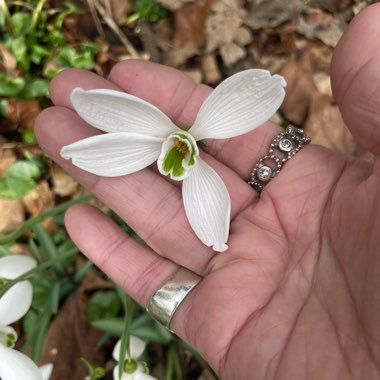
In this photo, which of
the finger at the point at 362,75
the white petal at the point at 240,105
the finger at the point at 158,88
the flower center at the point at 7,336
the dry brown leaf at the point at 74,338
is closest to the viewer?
the finger at the point at 362,75

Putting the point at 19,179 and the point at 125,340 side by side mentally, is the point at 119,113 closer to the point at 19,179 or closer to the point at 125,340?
the point at 125,340

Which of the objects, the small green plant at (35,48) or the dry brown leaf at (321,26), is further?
the dry brown leaf at (321,26)

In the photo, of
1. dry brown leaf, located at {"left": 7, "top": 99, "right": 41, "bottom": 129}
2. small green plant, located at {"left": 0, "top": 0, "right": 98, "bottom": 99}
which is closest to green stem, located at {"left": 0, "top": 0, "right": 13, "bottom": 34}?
small green plant, located at {"left": 0, "top": 0, "right": 98, "bottom": 99}

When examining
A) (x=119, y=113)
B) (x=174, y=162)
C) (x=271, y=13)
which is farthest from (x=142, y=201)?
(x=271, y=13)

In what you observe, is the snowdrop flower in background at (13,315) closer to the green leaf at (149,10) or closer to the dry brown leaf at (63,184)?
the dry brown leaf at (63,184)

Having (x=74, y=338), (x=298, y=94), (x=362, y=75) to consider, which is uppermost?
(x=362, y=75)

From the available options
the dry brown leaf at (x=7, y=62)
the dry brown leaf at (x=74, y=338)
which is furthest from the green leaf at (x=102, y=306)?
the dry brown leaf at (x=7, y=62)

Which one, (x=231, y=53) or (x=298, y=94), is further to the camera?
(x=231, y=53)
